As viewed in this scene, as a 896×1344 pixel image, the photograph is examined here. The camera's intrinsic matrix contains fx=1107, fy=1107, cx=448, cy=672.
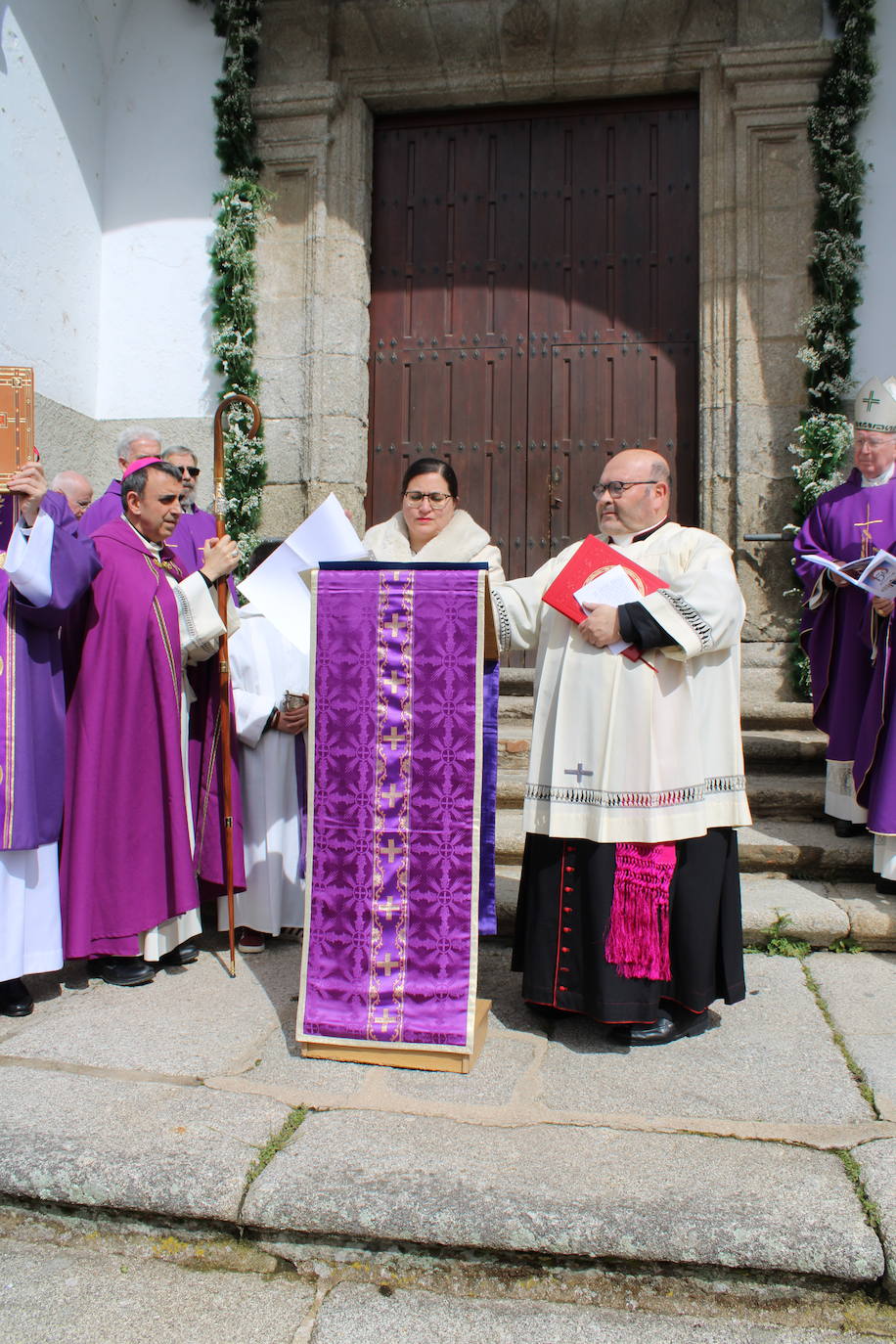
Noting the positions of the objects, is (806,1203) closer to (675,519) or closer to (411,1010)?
(411,1010)

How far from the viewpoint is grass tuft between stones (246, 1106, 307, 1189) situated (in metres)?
2.51

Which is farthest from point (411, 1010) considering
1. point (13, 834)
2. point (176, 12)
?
point (176, 12)

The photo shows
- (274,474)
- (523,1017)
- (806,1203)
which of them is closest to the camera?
(806,1203)

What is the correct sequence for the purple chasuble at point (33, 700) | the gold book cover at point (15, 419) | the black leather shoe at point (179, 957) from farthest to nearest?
the black leather shoe at point (179, 957), the purple chasuble at point (33, 700), the gold book cover at point (15, 419)

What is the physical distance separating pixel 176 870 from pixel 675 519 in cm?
407

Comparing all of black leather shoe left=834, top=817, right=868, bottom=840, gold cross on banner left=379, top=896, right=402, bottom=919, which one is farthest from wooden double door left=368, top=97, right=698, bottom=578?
gold cross on banner left=379, top=896, right=402, bottom=919

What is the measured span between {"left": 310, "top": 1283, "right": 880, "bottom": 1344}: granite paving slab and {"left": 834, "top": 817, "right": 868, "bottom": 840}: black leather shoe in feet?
9.71

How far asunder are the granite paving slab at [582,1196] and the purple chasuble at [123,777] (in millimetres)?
1358

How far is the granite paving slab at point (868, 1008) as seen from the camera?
305 cm

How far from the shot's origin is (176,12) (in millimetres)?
6910

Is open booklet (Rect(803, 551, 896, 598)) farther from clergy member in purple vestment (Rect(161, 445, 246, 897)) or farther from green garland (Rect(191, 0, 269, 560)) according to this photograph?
green garland (Rect(191, 0, 269, 560))

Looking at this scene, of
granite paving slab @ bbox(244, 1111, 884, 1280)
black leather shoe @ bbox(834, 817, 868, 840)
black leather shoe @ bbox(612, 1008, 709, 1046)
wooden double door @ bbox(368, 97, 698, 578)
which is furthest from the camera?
wooden double door @ bbox(368, 97, 698, 578)

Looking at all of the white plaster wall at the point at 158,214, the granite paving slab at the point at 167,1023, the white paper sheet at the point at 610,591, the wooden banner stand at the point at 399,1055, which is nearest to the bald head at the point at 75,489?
the white plaster wall at the point at 158,214

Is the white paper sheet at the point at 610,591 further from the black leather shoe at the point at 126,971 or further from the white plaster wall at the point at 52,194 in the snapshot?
the white plaster wall at the point at 52,194
